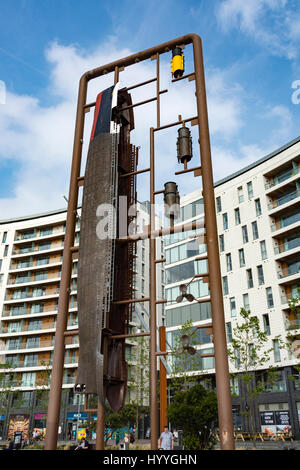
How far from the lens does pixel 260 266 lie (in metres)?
44.3

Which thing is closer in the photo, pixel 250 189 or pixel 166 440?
pixel 166 440

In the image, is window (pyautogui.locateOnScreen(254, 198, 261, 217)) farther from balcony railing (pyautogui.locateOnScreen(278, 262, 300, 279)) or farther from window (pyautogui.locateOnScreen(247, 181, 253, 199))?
balcony railing (pyautogui.locateOnScreen(278, 262, 300, 279))

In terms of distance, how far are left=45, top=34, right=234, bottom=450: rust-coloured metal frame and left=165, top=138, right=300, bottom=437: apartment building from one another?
2905cm

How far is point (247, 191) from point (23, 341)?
36588mm

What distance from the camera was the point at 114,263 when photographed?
992 cm

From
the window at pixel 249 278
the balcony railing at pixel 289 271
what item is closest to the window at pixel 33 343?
the window at pixel 249 278

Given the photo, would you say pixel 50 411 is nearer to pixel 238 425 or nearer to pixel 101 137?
pixel 101 137

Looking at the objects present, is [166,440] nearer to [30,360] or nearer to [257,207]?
[257,207]

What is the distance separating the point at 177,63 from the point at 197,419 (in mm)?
15439

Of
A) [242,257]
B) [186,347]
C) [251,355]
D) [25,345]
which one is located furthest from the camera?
[25,345]

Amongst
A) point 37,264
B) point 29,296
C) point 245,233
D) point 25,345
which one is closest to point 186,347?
point 245,233

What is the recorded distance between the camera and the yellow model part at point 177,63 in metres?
10.8

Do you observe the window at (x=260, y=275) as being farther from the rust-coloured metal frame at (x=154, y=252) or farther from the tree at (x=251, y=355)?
the rust-coloured metal frame at (x=154, y=252)

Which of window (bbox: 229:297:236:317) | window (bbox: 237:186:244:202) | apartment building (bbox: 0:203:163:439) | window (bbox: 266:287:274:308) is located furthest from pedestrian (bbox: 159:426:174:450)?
window (bbox: 237:186:244:202)
